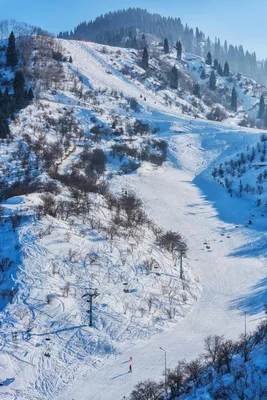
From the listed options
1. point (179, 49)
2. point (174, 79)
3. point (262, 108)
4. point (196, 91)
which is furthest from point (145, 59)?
point (262, 108)

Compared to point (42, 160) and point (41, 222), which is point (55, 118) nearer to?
point (42, 160)

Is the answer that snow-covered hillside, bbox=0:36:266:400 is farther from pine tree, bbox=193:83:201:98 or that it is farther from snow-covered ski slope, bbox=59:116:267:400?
pine tree, bbox=193:83:201:98

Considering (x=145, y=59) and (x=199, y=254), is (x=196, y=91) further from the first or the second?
(x=199, y=254)

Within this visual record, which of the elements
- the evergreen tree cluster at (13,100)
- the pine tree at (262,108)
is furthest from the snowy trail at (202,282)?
the pine tree at (262,108)

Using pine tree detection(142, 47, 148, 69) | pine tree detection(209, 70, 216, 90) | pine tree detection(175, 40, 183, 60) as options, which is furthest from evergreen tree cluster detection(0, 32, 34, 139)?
pine tree detection(175, 40, 183, 60)

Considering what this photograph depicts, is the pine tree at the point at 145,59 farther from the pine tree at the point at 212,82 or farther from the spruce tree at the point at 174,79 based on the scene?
A: the pine tree at the point at 212,82

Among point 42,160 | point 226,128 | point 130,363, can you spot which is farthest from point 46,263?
point 226,128
